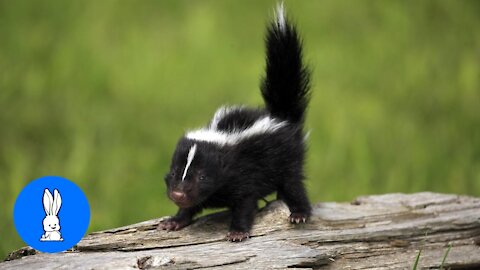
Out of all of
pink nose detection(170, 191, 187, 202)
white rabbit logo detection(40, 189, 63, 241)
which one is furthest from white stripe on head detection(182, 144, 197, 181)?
white rabbit logo detection(40, 189, 63, 241)

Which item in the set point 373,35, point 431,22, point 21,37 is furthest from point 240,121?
point 431,22

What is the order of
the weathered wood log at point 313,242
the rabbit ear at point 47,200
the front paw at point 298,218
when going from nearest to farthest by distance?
the rabbit ear at point 47,200 < the weathered wood log at point 313,242 < the front paw at point 298,218

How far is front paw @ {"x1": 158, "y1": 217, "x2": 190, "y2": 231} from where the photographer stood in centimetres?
414

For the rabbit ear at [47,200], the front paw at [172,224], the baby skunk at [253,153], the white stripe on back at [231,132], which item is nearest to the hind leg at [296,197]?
the baby skunk at [253,153]

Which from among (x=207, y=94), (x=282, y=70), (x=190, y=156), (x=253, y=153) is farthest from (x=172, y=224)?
(x=207, y=94)

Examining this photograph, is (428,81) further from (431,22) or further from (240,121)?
(240,121)

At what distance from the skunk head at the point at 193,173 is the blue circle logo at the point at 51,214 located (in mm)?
602

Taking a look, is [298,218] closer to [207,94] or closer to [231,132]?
[231,132]

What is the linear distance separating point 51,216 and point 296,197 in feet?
5.34

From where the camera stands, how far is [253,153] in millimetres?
4324

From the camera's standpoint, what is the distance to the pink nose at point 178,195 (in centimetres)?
389

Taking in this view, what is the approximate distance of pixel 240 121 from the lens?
176 inches

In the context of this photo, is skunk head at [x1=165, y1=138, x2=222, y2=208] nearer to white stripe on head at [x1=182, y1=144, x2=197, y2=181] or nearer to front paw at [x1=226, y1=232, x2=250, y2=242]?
white stripe on head at [x1=182, y1=144, x2=197, y2=181]

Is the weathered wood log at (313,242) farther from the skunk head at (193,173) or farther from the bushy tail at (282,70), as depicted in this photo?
the bushy tail at (282,70)
